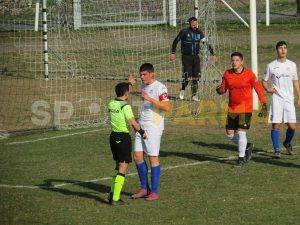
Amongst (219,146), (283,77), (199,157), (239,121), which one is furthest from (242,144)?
(219,146)

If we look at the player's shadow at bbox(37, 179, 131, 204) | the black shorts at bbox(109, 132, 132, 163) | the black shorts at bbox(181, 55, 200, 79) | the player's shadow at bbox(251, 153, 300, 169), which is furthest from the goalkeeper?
the black shorts at bbox(181, 55, 200, 79)

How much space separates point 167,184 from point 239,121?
2.03 meters

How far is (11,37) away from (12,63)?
913mm

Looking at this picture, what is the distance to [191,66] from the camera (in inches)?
885

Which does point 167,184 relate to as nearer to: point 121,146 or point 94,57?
point 121,146

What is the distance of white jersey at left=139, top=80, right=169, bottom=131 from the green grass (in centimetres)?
103

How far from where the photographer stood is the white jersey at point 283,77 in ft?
49.8

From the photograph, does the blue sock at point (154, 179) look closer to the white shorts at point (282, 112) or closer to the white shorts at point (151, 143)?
the white shorts at point (151, 143)

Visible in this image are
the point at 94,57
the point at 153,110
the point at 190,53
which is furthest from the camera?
the point at 94,57

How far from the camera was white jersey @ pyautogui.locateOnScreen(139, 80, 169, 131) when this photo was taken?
12.4 metres

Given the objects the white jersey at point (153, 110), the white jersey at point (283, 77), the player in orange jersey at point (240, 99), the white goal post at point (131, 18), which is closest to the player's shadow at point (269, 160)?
the player in orange jersey at point (240, 99)

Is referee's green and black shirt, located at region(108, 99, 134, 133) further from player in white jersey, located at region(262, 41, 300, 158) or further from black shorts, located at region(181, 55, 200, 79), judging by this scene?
black shorts, located at region(181, 55, 200, 79)

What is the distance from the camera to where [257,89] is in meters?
14.4

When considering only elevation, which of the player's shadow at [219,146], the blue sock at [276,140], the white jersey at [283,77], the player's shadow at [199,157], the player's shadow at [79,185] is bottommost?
the player's shadow at [79,185]
